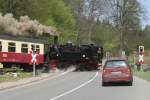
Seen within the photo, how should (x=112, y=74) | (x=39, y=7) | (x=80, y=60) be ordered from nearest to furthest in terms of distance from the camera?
(x=112, y=74)
(x=80, y=60)
(x=39, y=7)

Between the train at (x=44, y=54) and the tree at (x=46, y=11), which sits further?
the tree at (x=46, y=11)

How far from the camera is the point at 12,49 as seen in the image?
48312 millimetres

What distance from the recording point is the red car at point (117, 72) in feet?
98.1

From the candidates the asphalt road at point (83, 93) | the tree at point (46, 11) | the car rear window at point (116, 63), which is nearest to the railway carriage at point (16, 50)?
the asphalt road at point (83, 93)

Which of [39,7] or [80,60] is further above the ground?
[39,7]

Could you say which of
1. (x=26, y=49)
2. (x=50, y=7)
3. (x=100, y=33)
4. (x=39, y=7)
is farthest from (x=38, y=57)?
(x=100, y=33)

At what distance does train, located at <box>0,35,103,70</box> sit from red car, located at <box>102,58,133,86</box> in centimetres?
1526

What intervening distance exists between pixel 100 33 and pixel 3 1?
45.0 m

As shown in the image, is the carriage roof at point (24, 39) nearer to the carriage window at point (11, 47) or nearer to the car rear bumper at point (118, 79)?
the carriage window at point (11, 47)

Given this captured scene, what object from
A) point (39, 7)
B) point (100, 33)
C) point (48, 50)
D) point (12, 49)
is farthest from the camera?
point (100, 33)

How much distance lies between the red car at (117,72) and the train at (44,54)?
15262mm

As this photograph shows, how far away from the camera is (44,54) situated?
54969 mm

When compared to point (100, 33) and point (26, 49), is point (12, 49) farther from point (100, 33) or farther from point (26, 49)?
point (100, 33)

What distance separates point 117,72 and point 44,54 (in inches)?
1004
